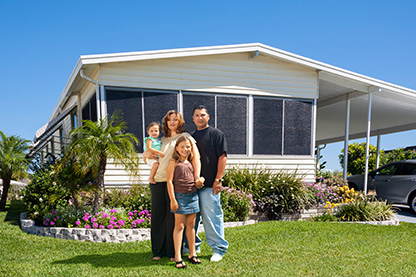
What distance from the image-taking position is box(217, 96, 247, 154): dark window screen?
8.46 metres

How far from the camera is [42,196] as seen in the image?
21.8 feet

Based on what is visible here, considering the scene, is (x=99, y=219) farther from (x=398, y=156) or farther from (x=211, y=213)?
(x=398, y=156)

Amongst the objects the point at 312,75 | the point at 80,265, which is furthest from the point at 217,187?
the point at 312,75

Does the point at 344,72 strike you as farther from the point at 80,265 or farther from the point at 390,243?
the point at 80,265

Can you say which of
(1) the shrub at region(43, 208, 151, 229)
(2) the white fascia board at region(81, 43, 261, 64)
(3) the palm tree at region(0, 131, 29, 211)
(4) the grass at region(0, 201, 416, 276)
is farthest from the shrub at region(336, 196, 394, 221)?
(3) the palm tree at region(0, 131, 29, 211)

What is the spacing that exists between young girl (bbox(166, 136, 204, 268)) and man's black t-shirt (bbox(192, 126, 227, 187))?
156 mm

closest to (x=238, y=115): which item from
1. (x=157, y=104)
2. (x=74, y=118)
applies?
(x=157, y=104)

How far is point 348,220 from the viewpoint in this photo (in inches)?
293

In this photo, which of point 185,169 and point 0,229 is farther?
point 0,229

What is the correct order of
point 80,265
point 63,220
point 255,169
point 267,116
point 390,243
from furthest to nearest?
point 267,116 < point 255,169 < point 63,220 < point 390,243 < point 80,265

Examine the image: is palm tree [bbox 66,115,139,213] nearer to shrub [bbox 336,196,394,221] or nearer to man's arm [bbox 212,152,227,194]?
man's arm [bbox 212,152,227,194]

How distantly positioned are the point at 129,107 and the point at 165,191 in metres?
4.12

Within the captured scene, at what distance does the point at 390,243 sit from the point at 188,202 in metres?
3.73

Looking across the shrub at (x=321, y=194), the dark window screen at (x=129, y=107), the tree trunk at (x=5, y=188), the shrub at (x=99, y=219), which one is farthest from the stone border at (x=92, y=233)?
the shrub at (x=321, y=194)
